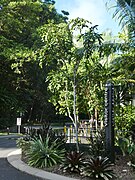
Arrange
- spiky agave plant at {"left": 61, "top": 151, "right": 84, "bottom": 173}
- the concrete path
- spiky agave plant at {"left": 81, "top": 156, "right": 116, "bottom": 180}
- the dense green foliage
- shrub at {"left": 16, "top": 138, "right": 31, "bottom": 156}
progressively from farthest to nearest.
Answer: the dense green foliage → shrub at {"left": 16, "top": 138, "right": 31, "bottom": 156} → spiky agave plant at {"left": 61, "top": 151, "right": 84, "bottom": 173} → the concrete path → spiky agave plant at {"left": 81, "top": 156, "right": 116, "bottom": 180}

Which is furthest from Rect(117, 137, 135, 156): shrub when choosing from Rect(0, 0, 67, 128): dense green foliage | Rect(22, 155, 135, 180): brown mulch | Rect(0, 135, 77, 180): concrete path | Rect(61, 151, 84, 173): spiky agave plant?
Rect(0, 0, 67, 128): dense green foliage

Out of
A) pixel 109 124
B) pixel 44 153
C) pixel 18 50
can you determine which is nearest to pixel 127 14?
pixel 109 124

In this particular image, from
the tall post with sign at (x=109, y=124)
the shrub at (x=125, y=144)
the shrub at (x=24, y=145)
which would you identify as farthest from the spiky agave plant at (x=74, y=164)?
the shrub at (x=24, y=145)

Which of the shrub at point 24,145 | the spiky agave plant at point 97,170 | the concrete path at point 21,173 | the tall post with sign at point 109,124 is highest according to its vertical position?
the tall post with sign at point 109,124

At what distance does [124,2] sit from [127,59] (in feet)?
7.08

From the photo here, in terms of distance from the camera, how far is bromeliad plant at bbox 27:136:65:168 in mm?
8776

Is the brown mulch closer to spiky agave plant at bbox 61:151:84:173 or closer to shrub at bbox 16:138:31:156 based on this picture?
spiky agave plant at bbox 61:151:84:173

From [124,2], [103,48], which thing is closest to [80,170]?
[103,48]

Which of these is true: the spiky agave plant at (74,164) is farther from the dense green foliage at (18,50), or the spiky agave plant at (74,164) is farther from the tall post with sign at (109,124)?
the dense green foliage at (18,50)

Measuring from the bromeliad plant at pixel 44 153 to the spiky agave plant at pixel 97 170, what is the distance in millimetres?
1633

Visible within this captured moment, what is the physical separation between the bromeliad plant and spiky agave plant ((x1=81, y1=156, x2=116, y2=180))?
1.63 metres

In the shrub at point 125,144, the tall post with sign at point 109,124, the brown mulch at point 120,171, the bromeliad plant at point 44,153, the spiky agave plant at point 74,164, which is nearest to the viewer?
the brown mulch at point 120,171

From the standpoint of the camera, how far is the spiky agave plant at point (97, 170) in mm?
7148

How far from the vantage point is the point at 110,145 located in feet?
28.6
